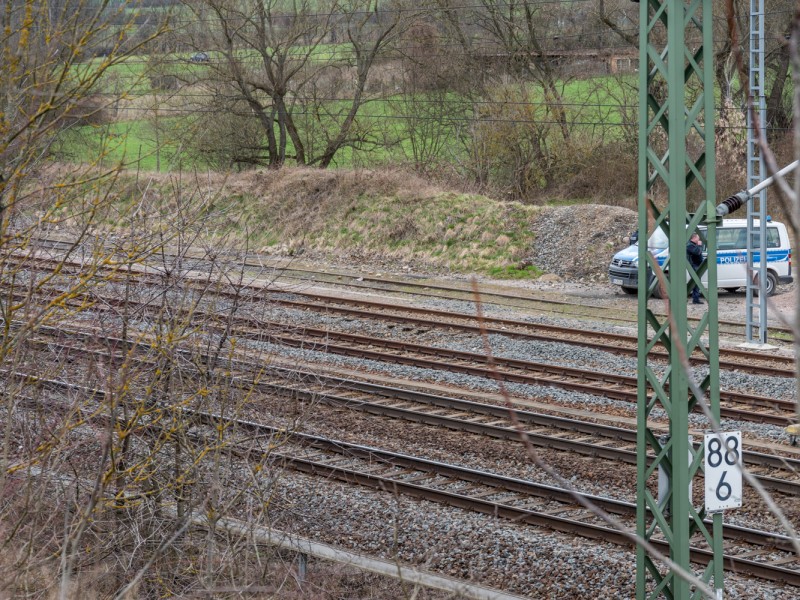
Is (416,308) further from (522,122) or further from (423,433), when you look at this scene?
(522,122)

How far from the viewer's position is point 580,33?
38031mm

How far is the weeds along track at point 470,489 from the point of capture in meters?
8.69

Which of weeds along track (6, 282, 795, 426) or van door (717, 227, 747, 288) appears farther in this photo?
van door (717, 227, 747, 288)

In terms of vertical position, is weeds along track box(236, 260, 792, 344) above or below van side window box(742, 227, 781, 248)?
below

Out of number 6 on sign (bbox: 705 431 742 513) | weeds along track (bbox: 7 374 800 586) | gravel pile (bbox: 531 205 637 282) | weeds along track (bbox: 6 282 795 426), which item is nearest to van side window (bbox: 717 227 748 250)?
gravel pile (bbox: 531 205 637 282)

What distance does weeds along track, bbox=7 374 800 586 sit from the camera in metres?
8.69

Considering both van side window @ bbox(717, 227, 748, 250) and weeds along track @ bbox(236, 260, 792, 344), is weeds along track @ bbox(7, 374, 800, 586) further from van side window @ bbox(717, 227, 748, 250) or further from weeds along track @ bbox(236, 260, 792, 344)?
van side window @ bbox(717, 227, 748, 250)

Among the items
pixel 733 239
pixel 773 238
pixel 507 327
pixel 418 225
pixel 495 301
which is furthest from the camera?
pixel 418 225

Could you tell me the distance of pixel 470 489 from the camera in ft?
35.5

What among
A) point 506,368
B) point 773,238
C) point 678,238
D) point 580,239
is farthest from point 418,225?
point 678,238

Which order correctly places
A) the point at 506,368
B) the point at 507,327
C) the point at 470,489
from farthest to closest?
the point at 507,327 < the point at 506,368 < the point at 470,489

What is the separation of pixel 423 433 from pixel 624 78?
27185 mm

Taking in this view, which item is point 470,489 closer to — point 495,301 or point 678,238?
point 678,238

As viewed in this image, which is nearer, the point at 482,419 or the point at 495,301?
the point at 482,419
